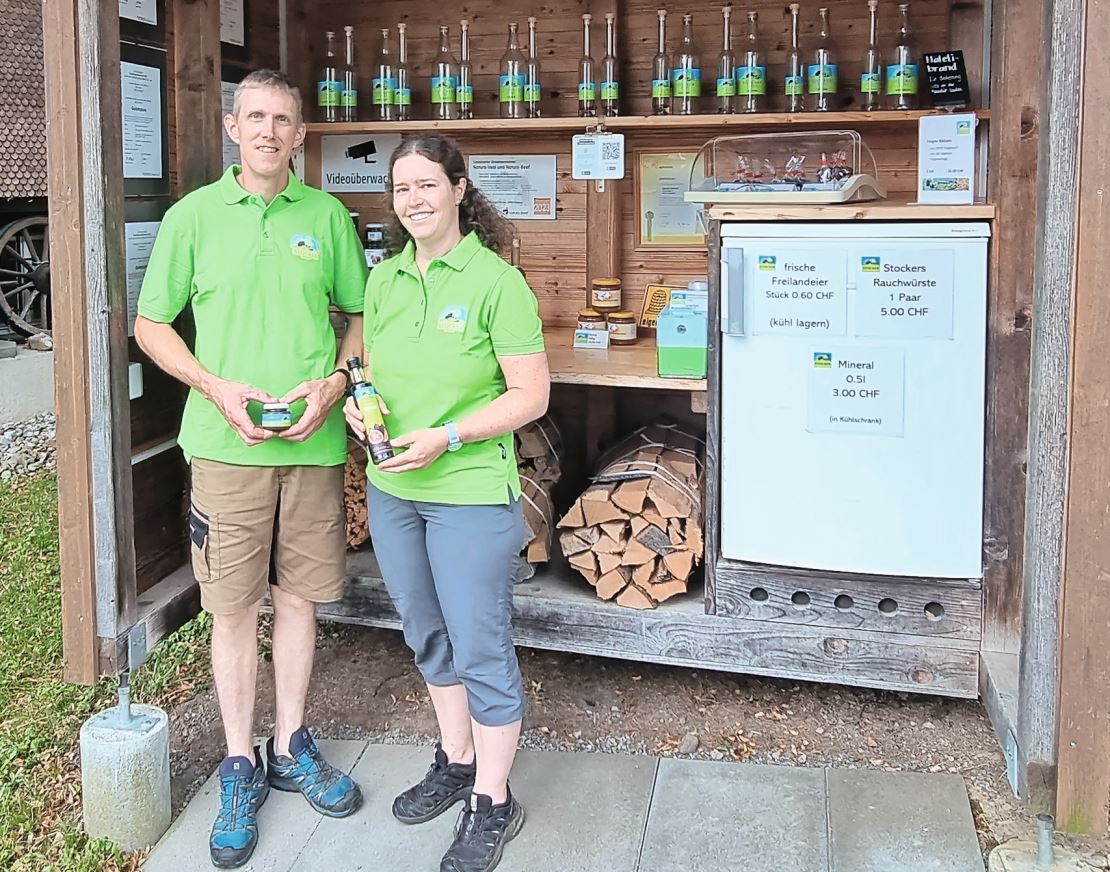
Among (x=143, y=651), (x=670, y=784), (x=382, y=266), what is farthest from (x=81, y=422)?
(x=670, y=784)

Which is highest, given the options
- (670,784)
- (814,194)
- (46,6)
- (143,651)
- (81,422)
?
(46,6)

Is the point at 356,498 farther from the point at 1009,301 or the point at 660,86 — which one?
the point at 1009,301

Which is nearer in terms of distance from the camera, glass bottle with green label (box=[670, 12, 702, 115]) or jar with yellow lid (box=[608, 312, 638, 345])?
glass bottle with green label (box=[670, 12, 702, 115])

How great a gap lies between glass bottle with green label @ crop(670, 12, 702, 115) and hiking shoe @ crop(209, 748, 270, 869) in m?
2.40

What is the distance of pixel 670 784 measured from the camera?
119 inches

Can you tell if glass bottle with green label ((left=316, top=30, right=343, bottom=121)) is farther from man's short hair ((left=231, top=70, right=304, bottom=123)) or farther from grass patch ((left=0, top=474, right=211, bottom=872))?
grass patch ((left=0, top=474, right=211, bottom=872))

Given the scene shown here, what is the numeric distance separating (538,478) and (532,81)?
1367 mm

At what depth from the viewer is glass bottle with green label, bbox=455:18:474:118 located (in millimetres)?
4113

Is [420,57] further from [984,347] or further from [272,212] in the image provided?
[984,347]

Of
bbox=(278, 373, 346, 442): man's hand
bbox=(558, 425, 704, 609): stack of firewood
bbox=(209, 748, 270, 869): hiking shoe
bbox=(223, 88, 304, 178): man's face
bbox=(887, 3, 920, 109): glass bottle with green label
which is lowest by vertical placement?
bbox=(209, 748, 270, 869): hiking shoe

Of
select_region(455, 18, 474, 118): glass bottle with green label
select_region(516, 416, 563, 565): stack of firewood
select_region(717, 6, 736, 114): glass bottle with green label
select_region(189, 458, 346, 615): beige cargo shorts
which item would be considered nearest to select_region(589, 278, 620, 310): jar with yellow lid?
select_region(516, 416, 563, 565): stack of firewood

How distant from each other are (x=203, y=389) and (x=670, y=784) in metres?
1.51

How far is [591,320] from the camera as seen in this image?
12.7 feet

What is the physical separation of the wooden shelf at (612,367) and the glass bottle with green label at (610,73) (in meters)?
0.77
